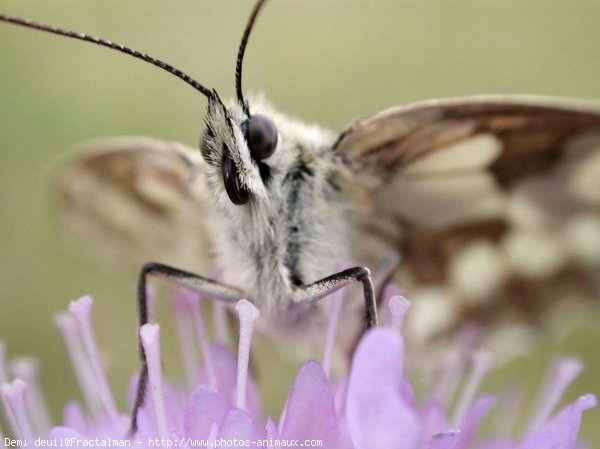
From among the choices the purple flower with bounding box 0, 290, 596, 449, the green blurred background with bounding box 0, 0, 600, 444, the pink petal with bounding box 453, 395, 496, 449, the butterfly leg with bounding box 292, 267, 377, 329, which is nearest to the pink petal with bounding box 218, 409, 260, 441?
the purple flower with bounding box 0, 290, 596, 449

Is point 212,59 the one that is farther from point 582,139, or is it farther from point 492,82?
point 582,139

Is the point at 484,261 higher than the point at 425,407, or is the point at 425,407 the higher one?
the point at 484,261

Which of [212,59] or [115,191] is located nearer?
[115,191]

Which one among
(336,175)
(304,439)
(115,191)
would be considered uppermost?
(115,191)

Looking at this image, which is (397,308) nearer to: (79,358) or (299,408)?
(299,408)

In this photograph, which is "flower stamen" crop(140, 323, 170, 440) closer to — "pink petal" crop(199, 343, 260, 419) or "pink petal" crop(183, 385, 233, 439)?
"pink petal" crop(183, 385, 233, 439)

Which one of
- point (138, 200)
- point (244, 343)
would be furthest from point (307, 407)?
point (138, 200)

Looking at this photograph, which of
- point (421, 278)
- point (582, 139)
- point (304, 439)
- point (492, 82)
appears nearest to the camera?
point (304, 439)

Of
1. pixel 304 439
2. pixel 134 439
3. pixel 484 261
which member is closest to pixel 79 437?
pixel 134 439
